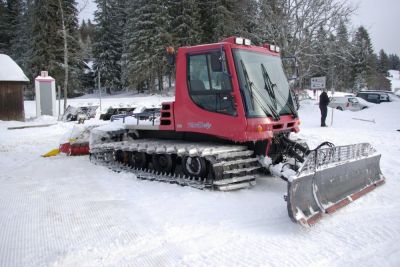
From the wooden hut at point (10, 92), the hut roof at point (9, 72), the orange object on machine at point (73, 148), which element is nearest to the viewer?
the orange object on machine at point (73, 148)

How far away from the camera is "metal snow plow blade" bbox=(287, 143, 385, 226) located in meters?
4.75

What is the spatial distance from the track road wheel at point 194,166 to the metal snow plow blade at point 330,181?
210cm

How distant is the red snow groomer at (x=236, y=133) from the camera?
6273mm

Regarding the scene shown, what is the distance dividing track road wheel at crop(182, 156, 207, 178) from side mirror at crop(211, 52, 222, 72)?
64.1 inches

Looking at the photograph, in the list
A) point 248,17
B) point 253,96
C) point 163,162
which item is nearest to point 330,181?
point 253,96

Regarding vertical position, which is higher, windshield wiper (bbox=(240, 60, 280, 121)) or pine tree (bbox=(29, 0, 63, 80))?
pine tree (bbox=(29, 0, 63, 80))

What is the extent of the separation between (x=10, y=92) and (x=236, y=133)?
1882cm

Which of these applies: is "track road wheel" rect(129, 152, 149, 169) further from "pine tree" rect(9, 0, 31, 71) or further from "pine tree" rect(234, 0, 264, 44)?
"pine tree" rect(9, 0, 31, 71)

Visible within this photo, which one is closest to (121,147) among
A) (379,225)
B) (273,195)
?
(273,195)

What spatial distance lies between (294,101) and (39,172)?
5832 millimetres

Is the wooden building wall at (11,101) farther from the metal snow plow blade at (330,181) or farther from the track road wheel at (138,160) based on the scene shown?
the metal snow plow blade at (330,181)

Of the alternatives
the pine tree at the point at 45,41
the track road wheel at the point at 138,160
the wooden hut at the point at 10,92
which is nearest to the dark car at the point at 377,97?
the wooden hut at the point at 10,92

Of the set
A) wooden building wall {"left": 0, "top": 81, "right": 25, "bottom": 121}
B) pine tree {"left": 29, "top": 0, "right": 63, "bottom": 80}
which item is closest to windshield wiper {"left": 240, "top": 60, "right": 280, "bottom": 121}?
wooden building wall {"left": 0, "top": 81, "right": 25, "bottom": 121}

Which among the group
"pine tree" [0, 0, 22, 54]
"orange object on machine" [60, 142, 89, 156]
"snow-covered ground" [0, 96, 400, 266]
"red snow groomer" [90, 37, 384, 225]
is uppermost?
"pine tree" [0, 0, 22, 54]
